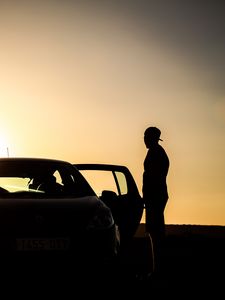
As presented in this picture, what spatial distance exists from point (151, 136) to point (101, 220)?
3179 millimetres

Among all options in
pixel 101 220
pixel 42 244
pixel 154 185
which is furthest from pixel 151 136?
pixel 42 244

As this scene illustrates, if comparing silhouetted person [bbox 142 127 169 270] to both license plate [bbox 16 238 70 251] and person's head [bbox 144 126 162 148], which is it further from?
license plate [bbox 16 238 70 251]

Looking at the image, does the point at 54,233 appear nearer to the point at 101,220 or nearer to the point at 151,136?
the point at 101,220

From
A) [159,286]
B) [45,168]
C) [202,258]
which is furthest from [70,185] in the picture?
[202,258]

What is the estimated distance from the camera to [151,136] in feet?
30.3

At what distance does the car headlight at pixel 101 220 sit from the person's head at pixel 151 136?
2.89 meters

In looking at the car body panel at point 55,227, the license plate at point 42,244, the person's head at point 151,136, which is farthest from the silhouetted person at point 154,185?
the license plate at point 42,244

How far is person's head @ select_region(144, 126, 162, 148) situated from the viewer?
30.2 feet

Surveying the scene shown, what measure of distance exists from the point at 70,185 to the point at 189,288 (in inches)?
82.2

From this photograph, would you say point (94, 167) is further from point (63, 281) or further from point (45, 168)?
point (63, 281)

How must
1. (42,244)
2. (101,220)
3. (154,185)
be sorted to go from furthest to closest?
(154,185) < (101,220) < (42,244)

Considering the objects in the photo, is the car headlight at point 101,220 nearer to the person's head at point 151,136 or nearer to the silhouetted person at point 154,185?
the silhouetted person at point 154,185

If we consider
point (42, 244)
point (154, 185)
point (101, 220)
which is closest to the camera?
point (42, 244)

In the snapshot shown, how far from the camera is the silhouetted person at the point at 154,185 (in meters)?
9.08
